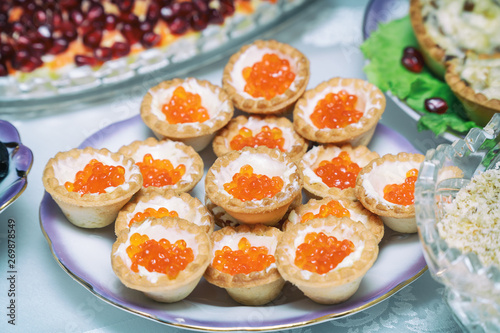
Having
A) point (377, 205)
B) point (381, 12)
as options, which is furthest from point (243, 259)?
point (381, 12)

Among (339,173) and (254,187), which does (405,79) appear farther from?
(254,187)

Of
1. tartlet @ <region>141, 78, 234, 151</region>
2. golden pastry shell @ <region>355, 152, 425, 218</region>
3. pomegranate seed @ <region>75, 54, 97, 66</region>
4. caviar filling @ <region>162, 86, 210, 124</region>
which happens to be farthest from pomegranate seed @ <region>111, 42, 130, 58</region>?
golden pastry shell @ <region>355, 152, 425, 218</region>

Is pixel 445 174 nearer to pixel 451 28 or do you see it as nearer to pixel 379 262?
pixel 379 262

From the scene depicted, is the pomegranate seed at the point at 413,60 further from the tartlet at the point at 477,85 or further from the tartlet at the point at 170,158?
the tartlet at the point at 170,158

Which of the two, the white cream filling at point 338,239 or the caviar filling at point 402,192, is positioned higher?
the caviar filling at point 402,192

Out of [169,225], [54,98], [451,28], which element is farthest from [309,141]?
[54,98]

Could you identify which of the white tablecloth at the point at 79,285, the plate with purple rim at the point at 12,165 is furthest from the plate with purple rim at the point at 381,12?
the plate with purple rim at the point at 12,165
